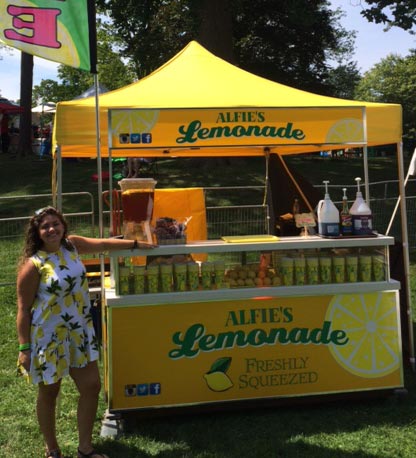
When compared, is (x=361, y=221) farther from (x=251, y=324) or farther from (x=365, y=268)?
(x=251, y=324)

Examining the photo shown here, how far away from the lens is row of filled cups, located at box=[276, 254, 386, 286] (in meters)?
4.15

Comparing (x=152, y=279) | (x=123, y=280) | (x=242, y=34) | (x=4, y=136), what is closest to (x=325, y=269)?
(x=152, y=279)

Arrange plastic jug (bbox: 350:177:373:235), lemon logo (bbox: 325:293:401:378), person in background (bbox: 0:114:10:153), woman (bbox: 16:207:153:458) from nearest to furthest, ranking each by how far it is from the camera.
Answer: woman (bbox: 16:207:153:458) < lemon logo (bbox: 325:293:401:378) < plastic jug (bbox: 350:177:373:235) < person in background (bbox: 0:114:10:153)

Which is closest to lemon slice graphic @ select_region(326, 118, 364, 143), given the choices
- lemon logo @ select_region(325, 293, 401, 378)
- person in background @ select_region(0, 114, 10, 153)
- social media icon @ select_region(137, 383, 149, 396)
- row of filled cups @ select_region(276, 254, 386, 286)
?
row of filled cups @ select_region(276, 254, 386, 286)

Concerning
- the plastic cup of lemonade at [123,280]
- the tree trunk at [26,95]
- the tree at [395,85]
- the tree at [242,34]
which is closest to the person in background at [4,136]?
the tree trunk at [26,95]

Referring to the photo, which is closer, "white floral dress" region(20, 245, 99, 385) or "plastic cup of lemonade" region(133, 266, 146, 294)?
"white floral dress" region(20, 245, 99, 385)

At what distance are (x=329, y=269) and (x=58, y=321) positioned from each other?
2185 millimetres

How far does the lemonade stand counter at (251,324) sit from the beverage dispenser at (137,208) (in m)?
0.20

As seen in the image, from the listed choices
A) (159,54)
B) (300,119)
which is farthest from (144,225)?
(159,54)

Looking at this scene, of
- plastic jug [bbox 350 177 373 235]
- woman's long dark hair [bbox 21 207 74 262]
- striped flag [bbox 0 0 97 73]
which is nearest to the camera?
woman's long dark hair [bbox 21 207 74 262]

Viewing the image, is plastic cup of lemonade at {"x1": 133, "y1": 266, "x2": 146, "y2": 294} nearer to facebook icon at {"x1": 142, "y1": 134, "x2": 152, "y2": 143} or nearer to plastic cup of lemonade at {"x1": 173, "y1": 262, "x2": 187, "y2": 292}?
plastic cup of lemonade at {"x1": 173, "y1": 262, "x2": 187, "y2": 292}

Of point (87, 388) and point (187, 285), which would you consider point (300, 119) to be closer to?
point (187, 285)

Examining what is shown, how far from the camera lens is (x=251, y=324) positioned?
402cm

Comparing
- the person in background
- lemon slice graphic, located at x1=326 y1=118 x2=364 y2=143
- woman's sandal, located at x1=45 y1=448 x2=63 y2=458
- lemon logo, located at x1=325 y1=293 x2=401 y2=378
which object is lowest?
woman's sandal, located at x1=45 y1=448 x2=63 y2=458
